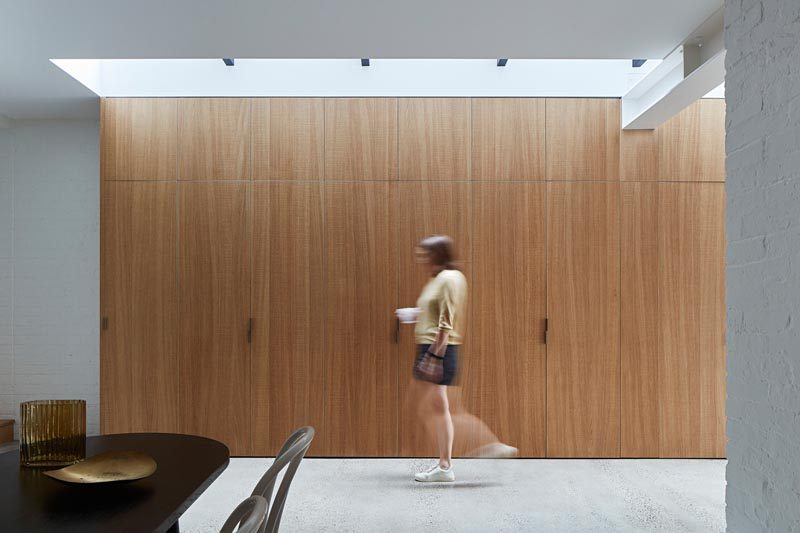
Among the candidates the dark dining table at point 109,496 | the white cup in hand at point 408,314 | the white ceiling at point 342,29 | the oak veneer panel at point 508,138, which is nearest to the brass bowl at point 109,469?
the dark dining table at point 109,496

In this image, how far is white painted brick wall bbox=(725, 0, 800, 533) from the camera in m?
1.89

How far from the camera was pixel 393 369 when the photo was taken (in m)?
5.18

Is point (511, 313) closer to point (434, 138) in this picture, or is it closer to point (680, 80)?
point (434, 138)

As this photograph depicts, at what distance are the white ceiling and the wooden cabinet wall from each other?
93 cm

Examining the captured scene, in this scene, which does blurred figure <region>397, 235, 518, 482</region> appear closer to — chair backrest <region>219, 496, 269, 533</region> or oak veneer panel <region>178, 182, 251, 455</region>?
oak veneer panel <region>178, 182, 251, 455</region>

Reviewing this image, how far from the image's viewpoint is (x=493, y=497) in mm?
4152

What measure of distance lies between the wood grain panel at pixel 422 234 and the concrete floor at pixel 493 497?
53 cm

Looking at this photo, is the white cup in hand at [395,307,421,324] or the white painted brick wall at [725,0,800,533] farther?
the white cup in hand at [395,307,421,324]

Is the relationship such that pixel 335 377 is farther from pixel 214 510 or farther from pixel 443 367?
pixel 214 510

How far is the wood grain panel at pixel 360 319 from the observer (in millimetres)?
5148

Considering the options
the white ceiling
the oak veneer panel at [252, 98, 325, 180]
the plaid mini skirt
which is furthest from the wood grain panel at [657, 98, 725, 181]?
the oak veneer panel at [252, 98, 325, 180]

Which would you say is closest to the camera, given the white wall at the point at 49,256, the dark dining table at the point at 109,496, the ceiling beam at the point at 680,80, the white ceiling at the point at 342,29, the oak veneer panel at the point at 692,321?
the dark dining table at the point at 109,496

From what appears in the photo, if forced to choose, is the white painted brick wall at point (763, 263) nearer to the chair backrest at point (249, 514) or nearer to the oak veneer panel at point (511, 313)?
the chair backrest at point (249, 514)

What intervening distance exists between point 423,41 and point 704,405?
10.6 feet
